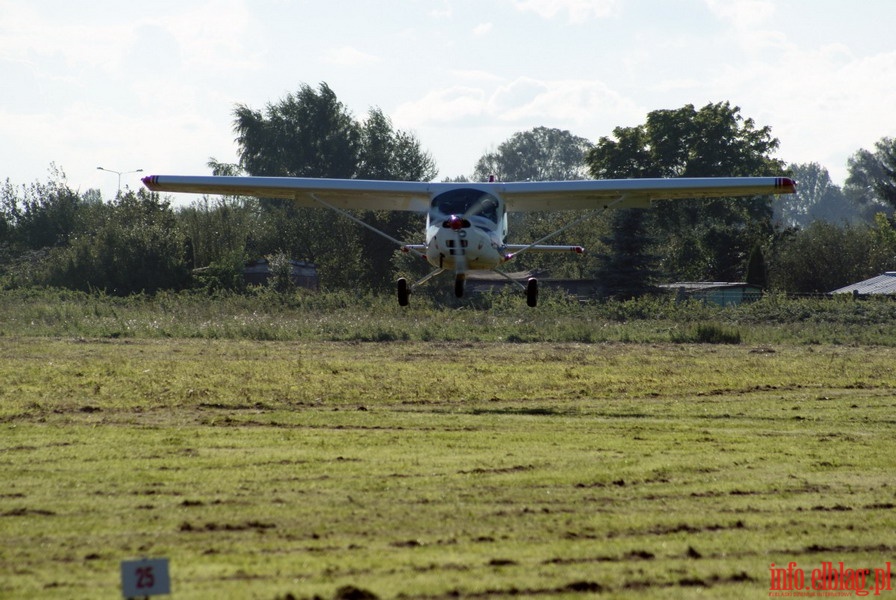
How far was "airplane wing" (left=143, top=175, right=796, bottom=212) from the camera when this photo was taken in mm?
25016

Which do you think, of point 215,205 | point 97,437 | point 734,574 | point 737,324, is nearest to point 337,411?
point 97,437

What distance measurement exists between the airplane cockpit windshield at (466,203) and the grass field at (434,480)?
3.26m

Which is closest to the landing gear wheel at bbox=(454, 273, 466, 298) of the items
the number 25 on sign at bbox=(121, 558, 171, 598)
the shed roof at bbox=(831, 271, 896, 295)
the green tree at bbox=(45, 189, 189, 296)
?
the number 25 on sign at bbox=(121, 558, 171, 598)

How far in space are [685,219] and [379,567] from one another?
6977cm

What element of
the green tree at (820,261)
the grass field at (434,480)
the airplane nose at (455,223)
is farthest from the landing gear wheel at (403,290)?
the green tree at (820,261)

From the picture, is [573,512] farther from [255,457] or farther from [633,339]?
[633,339]

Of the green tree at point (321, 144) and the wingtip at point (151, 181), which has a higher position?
the green tree at point (321, 144)

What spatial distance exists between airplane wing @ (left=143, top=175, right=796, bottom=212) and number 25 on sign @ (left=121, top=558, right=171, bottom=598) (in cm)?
1848

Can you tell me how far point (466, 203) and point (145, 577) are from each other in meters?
17.1

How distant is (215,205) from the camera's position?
6919cm

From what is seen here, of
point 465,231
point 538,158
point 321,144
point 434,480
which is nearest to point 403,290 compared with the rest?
point 465,231

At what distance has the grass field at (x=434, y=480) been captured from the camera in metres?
8.10

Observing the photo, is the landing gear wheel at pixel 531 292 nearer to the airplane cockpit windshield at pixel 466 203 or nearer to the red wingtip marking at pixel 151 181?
the airplane cockpit windshield at pixel 466 203

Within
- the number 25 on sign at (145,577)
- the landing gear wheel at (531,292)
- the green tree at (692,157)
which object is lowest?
Answer: the number 25 on sign at (145,577)
